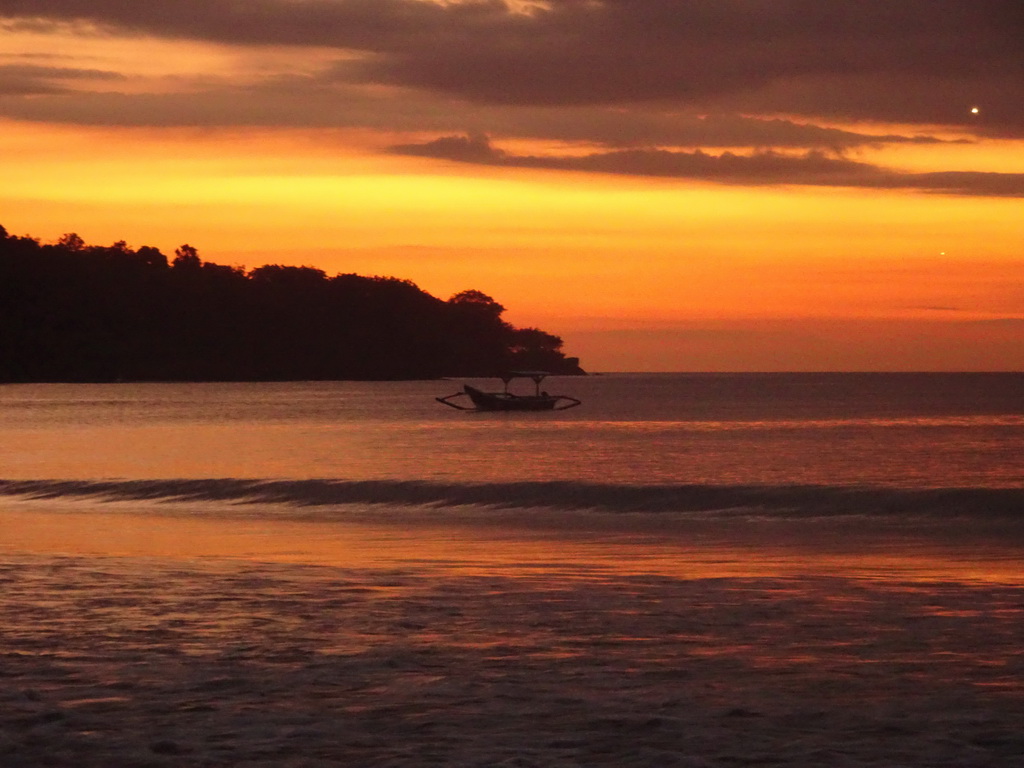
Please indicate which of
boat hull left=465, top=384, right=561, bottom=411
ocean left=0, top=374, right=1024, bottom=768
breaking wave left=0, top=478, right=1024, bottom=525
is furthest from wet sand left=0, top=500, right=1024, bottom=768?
boat hull left=465, top=384, right=561, bottom=411

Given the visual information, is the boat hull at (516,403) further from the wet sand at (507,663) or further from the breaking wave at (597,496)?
the wet sand at (507,663)

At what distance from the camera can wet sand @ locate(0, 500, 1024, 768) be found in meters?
8.23

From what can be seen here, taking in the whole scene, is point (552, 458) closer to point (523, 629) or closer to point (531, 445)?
point (531, 445)

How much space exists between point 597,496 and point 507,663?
23.6 metres

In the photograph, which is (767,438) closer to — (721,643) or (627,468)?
(627,468)

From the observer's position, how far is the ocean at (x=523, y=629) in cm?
841

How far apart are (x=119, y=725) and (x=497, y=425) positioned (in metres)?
95.8

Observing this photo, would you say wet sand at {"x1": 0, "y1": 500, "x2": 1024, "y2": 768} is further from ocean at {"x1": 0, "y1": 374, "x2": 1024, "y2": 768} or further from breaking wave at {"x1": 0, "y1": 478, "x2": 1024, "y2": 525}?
breaking wave at {"x1": 0, "y1": 478, "x2": 1024, "y2": 525}

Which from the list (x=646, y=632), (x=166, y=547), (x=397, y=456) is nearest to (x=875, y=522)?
(x=166, y=547)

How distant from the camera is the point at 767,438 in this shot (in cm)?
8100

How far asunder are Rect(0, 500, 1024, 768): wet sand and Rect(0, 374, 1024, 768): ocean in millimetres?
34

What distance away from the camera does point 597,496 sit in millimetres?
34156

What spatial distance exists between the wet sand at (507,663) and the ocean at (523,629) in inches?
1.3

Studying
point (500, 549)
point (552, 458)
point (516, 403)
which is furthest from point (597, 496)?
point (516, 403)
